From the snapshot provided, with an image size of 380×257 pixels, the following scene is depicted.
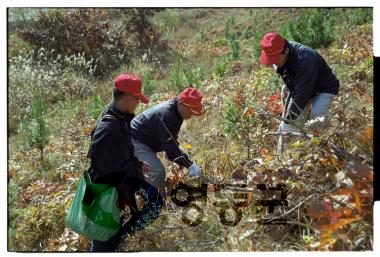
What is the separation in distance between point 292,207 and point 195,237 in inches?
31.7

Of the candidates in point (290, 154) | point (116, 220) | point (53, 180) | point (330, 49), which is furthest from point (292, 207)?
point (330, 49)

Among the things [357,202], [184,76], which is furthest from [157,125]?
[184,76]

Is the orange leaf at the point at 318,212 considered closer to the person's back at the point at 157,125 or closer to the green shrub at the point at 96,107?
the person's back at the point at 157,125

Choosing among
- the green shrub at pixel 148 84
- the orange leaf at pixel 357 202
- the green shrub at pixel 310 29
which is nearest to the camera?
the orange leaf at pixel 357 202

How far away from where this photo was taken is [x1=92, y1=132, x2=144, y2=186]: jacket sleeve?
3.91m

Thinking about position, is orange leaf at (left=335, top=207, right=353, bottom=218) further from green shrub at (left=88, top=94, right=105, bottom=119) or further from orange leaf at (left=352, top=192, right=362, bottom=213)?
green shrub at (left=88, top=94, right=105, bottom=119)

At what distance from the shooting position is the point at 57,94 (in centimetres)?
579

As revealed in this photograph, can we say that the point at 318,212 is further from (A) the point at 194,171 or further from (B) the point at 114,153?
(B) the point at 114,153

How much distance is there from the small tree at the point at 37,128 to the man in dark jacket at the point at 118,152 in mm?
1279

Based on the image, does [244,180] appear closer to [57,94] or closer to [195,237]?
[195,237]

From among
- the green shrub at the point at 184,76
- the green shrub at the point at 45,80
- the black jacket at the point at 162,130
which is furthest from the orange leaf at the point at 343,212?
the green shrub at the point at 184,76

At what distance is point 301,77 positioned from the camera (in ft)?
16.1

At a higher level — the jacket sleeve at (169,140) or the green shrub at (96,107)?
the jacket sleeve at (169,140)

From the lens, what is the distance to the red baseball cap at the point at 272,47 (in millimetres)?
4879
